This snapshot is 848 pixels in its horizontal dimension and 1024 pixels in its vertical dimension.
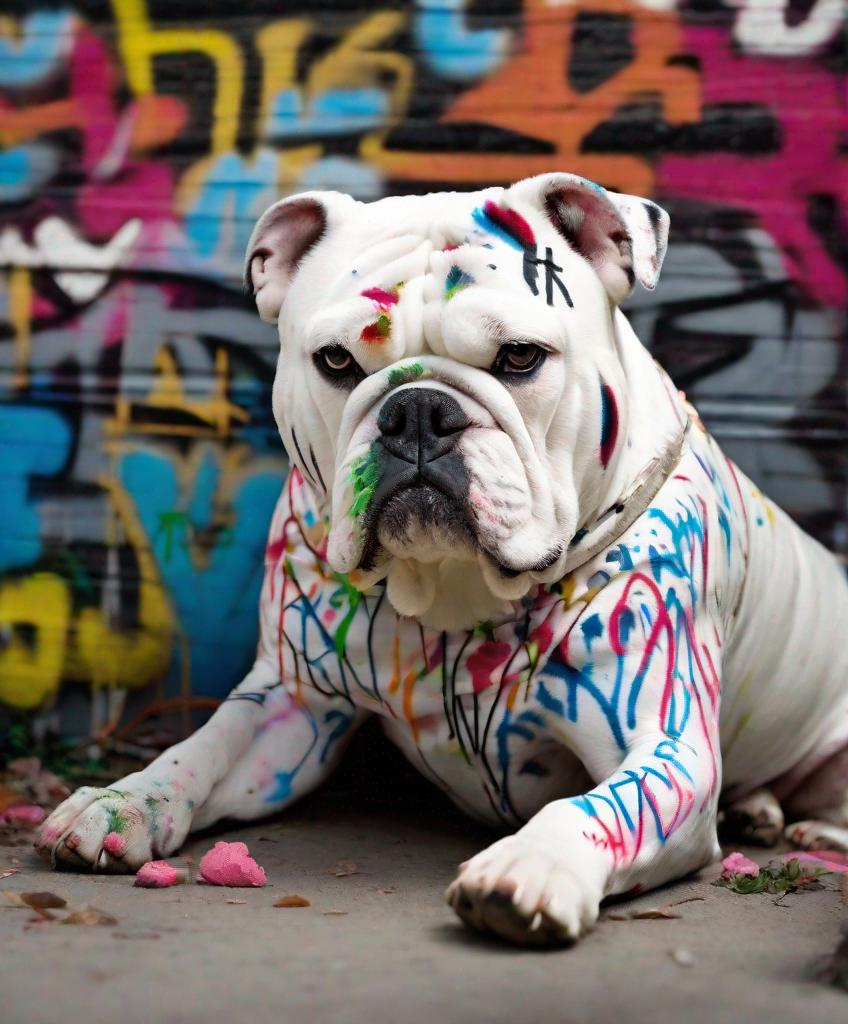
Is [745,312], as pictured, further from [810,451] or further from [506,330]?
[506,330]

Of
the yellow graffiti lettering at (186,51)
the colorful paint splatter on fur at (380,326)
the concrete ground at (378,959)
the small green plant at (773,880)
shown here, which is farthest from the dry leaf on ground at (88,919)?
the yellow graffiti lettering at (186,51)

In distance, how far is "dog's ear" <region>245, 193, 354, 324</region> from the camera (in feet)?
9.81

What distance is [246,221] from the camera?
14.3 ft

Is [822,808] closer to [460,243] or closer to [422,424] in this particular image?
[422,424]

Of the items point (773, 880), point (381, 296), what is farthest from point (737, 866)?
point (381, 296)

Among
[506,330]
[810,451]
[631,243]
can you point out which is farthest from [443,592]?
[810,451]

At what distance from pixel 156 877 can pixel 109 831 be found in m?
0.17

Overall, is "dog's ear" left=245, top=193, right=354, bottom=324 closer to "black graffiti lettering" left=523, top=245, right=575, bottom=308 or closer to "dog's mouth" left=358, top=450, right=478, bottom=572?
"black graffiti lettering" left=523, top=245, right=575, bottom=308

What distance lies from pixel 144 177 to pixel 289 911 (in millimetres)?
2623

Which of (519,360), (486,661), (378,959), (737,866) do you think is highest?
(519,360)

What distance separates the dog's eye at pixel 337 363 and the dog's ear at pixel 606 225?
49 cm

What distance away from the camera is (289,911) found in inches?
104

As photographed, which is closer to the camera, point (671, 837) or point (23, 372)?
point (671, 837)

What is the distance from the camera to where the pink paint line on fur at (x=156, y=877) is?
9.25 feet
